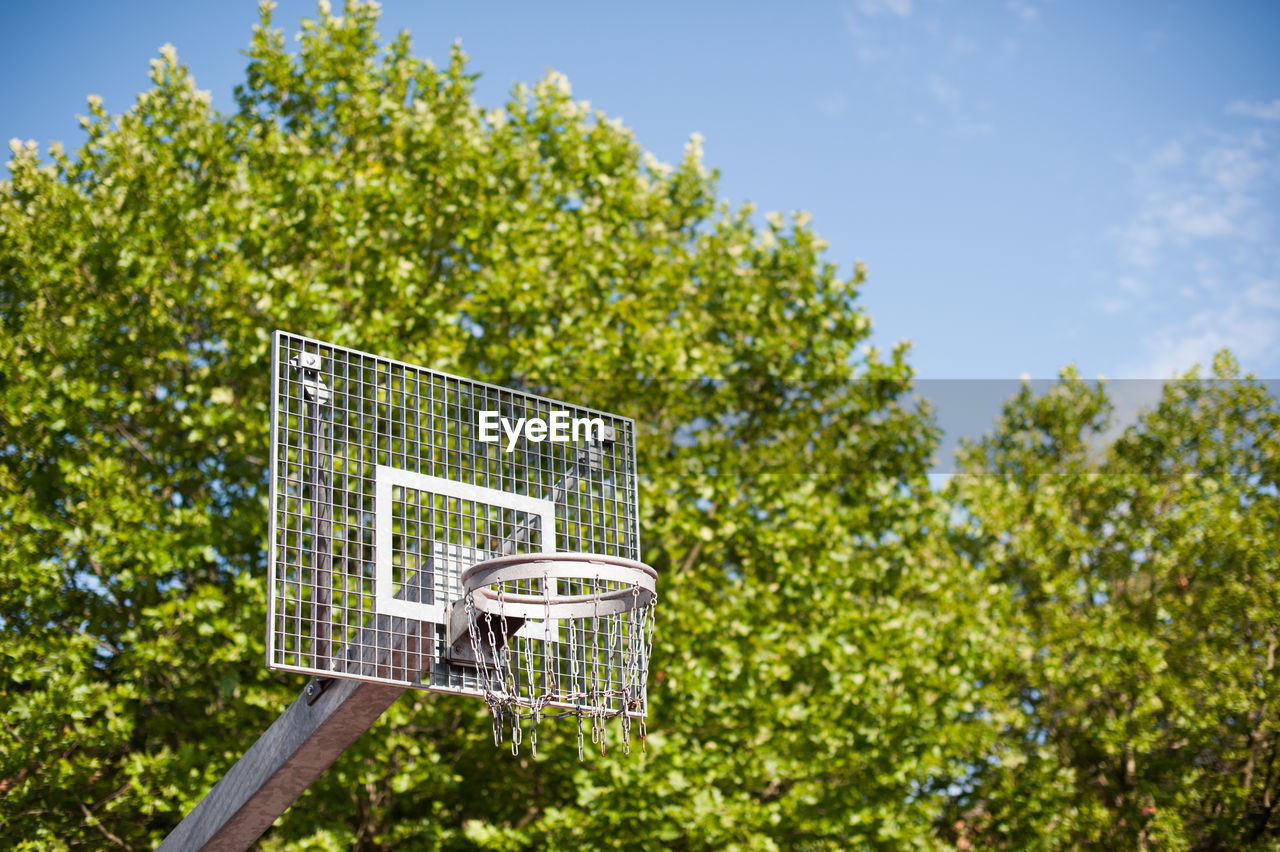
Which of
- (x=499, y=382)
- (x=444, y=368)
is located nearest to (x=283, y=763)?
(x=444, y=368)

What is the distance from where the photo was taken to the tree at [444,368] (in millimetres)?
10734

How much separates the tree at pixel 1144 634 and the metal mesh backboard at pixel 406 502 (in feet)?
35.2

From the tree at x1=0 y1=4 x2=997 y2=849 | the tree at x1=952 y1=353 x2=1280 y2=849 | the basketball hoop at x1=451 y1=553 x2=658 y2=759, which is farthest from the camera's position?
the tree at x1=952 y1=353 x2=1280 y2=849

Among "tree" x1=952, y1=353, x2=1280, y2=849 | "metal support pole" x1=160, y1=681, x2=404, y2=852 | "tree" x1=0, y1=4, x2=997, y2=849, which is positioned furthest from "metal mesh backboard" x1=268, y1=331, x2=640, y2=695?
"tree" x1=952, y1=353, x2=1280, y2=849

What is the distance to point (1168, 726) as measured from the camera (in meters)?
18.4

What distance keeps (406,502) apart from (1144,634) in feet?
49.3

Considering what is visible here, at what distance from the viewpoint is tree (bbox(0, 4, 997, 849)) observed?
10.7 metres

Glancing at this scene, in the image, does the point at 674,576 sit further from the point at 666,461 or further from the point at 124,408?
the point at 124,408

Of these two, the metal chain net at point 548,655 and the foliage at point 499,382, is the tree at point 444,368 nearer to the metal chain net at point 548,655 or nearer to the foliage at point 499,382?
the foliage at point 499,382

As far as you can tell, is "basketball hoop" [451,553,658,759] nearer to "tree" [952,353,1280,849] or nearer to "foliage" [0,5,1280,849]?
"foliage" [0,5,1280,849]

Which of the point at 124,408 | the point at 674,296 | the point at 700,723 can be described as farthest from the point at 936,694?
the point at 124,408

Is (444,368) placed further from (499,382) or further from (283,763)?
(283,763)

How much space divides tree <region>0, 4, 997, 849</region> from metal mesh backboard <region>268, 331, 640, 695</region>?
4.71m

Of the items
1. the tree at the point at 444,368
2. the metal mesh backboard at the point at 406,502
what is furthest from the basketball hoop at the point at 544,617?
the tree at the point at 444,368
